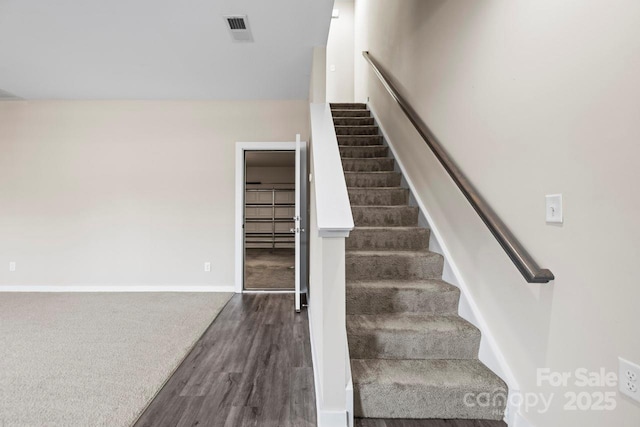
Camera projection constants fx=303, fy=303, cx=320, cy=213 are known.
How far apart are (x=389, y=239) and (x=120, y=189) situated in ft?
11.8

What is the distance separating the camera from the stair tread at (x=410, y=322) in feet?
→ 5.94

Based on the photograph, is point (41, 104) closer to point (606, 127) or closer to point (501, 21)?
point (501, 21)

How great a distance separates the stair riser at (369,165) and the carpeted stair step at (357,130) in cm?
86

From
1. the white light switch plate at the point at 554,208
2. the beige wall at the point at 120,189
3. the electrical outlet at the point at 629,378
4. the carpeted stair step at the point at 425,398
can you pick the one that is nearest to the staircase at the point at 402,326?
the carpeted stair step at the point at 425,398

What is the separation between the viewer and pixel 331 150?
75.2 inches

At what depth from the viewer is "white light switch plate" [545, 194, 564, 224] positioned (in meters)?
1.29

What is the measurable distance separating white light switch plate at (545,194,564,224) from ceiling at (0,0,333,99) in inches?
76.6

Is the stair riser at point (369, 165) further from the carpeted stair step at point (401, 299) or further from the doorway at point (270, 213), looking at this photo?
the doorway at point (270, 213)

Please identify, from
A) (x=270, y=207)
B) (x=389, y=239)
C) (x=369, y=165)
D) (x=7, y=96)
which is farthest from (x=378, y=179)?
(x=270, y=207)

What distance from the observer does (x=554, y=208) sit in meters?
1.31

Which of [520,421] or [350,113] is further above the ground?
[350,113]

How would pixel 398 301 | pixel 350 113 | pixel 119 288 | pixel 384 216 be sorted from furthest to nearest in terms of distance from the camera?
1. pixel 350 113
2. pixel 119 288
3. pixel 384 216
4. pixel 398 301

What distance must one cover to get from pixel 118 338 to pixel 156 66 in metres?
2.62

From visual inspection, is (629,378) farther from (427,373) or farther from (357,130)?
(357,130)
